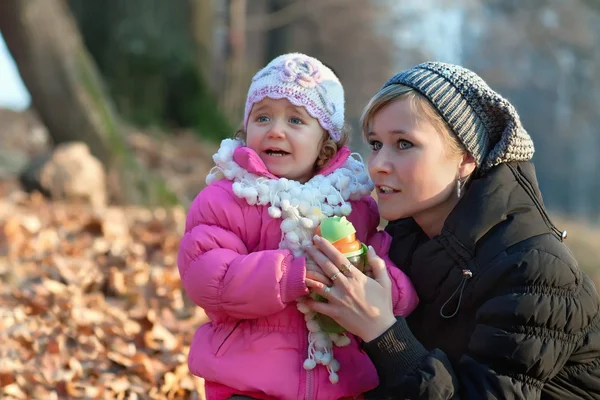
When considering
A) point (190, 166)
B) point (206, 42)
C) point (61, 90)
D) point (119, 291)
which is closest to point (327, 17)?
point (206, 42)

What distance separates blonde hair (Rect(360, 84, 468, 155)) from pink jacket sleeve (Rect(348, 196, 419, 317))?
0.43 metres

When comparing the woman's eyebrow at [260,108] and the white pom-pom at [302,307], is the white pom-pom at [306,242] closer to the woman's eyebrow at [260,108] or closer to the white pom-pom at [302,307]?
the white pom-pom at [302,307]

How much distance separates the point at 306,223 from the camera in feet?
9.59

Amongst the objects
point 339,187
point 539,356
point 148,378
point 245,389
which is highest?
point 339,187

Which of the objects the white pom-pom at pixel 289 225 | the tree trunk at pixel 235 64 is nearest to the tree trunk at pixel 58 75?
the white pom-pom at pixel 289 225

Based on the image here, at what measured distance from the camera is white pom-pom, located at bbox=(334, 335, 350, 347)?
2.97 metres

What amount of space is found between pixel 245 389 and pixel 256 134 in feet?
3.16

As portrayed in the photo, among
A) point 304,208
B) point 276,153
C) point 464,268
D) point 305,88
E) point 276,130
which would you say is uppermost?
point 305,88

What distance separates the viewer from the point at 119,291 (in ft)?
18.1

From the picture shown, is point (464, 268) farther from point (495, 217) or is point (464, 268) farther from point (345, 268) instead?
point (345, 268)

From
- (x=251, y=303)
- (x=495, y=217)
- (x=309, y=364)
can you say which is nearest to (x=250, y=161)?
(x=251, y=303)

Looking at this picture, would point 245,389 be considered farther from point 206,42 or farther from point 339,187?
point 206,42

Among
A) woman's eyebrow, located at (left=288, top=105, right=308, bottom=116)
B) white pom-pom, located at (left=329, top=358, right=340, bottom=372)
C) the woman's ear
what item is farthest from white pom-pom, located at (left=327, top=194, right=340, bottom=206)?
white pom-pom, located at (left=329, top=358, right=340, bottom=372)

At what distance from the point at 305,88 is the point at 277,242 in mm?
615
